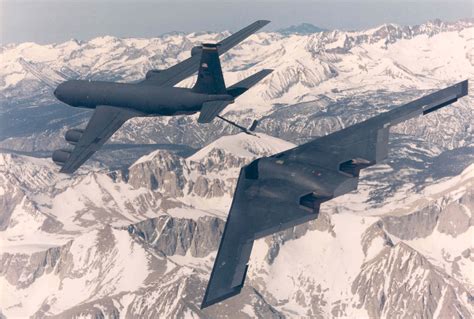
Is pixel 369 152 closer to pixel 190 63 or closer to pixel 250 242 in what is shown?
pixel 250 242

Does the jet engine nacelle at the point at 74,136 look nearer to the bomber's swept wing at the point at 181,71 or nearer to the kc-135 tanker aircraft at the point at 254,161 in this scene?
the kc-135 tanker aircraft at the point at 254,161

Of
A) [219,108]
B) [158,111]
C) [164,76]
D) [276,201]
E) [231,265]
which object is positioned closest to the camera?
[231,265]

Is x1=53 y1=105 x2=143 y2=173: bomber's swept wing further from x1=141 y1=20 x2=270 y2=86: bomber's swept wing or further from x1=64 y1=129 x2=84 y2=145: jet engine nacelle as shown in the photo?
x1=141 y1=20 x2=270 y2=86: bomber's swept wing

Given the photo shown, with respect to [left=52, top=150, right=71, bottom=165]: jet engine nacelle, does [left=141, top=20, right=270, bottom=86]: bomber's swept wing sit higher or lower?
higher

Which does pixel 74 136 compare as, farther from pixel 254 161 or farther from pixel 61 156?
pixel 254 161

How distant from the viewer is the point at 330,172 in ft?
224

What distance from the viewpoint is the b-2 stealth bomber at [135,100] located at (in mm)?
90062

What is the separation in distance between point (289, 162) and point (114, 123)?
142 feet

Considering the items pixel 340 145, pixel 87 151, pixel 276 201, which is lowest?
pixel 87 151

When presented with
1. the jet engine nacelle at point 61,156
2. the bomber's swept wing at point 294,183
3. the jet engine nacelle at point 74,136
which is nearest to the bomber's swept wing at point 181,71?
the jet engine nacelle at point 74,136

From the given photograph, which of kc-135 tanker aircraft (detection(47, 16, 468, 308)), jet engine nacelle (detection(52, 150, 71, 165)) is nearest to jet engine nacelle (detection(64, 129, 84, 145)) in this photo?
kc-135 tanker aircraft (detection(47, 16, 468, 308))

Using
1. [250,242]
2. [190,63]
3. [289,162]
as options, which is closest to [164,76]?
[190,63]

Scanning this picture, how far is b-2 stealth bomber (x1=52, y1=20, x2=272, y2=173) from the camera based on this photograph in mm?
90062

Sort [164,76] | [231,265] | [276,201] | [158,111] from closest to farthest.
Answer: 1. [231,265]
2. [276,201]
3. [158,111]
4. [164,76]
